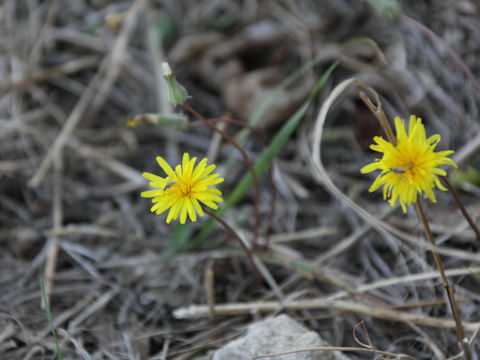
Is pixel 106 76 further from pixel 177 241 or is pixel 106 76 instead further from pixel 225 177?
pixel 177 241

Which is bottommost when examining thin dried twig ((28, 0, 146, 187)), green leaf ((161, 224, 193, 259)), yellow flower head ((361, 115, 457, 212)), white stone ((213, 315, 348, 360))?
white stone ((213, 315, 348, 360))

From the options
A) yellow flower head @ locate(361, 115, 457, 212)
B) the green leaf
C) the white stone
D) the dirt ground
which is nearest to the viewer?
yellow flower head @ locate(361, 115, 457, 212)

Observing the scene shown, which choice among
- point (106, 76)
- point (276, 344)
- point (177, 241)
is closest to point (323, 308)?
point (276, 344)

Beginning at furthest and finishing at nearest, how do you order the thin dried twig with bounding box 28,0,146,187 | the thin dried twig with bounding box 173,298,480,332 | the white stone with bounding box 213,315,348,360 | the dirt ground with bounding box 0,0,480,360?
the thin dried twig with bounding box 28,0,146,187
the dirt ground with bounding box 0,0,480,360
the thin dried twig with bounding box 173,298,480,332
the white stone with bounding box 213,315,348,360

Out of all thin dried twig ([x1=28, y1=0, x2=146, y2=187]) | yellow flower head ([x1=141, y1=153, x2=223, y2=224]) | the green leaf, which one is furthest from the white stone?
thin dried twig ([x1=28, y1=0, x2=146, y2=187])

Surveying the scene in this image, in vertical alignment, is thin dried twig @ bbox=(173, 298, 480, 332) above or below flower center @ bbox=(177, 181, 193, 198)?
below

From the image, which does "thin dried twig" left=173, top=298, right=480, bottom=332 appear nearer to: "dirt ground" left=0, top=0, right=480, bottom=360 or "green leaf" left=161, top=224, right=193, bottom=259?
"dirt ground" left=0, top=0, right=480, bottom=360

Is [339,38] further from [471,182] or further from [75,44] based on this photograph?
[75,44]

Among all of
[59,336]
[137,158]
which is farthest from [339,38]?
[59,336]

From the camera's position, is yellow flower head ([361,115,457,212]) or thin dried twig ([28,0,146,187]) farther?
thin dried twig ([28,0,146,187])
